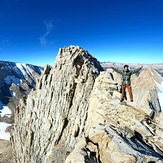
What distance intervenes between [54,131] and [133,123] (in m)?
28.4

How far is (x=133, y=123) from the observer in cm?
2306

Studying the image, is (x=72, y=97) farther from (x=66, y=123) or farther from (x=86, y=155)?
(x=86, y=155)

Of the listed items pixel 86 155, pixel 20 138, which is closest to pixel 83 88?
pixel 86 155

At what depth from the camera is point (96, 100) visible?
3519 cm

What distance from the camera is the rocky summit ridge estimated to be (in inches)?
672

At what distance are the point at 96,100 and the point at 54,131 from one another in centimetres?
1757

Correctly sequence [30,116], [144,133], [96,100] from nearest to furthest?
[144,133] → [96,100] → [30,116]

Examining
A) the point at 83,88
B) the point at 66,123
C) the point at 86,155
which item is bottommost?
A: the point at 66,123

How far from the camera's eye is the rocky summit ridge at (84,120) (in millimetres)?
17078

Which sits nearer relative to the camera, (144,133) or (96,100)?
(144,133)

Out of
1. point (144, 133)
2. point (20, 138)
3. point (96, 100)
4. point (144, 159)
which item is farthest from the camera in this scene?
point (20, 138)

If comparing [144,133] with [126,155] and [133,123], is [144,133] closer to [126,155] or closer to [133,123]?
[133,123]

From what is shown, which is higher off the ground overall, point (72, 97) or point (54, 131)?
point (72, 97)

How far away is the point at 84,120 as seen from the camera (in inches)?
1542
